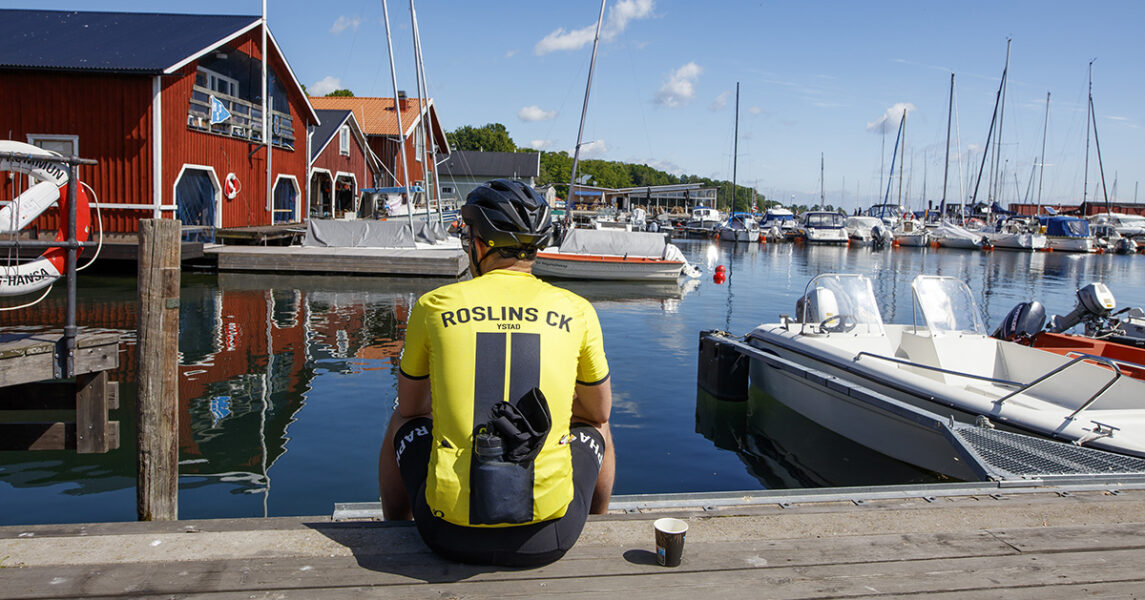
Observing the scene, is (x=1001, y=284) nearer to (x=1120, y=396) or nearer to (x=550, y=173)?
(x=1120, y=396)

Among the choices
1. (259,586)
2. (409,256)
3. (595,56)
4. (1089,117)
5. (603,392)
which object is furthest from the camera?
(1089,117)

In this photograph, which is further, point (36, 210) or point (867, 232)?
point (867, 232)

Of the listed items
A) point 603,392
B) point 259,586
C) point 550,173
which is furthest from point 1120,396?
point 550,173

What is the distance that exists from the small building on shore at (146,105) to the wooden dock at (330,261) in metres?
2.13

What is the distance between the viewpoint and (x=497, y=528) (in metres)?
2.95

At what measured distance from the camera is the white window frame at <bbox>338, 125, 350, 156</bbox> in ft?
131

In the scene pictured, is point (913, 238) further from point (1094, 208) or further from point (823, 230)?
point (1094, 208)

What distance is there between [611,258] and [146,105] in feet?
50.6

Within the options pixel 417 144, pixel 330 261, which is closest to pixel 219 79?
pixel 330 261

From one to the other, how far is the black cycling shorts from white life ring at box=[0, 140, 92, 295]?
4.88 metres

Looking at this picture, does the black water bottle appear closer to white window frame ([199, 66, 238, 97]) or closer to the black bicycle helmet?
the black bicycle helmet

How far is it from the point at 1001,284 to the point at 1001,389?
29311 millimetres

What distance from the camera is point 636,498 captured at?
4.25 metres

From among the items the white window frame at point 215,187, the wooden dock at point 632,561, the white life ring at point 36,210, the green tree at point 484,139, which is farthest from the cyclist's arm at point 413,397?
the green tree at point 484,139
